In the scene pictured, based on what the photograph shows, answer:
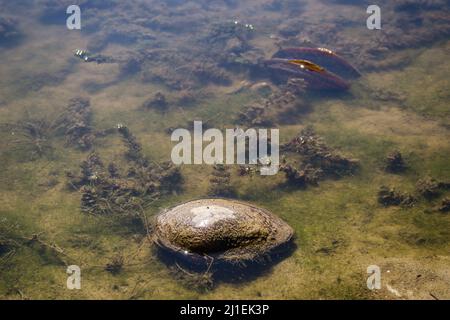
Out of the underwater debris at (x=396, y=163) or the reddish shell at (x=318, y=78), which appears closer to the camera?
the underwater debris at (x=396, y=163)

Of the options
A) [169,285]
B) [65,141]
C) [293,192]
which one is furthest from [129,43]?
[169,285]

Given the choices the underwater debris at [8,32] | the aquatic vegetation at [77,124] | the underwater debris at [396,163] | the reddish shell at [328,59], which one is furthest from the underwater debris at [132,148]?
the underwater debris at [8,32]

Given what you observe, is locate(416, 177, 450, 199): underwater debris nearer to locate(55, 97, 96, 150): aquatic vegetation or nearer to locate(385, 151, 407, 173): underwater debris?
locate(385, 151, 407, 173): underwater debris

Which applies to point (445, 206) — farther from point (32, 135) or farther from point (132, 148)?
point (32, 135)

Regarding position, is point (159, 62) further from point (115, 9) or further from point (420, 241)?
point (420, 241)

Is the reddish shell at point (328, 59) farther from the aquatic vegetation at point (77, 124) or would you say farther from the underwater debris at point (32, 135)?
the underwater debris at point (32, 135)

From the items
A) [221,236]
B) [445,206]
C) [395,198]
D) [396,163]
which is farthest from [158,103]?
[445,206]
